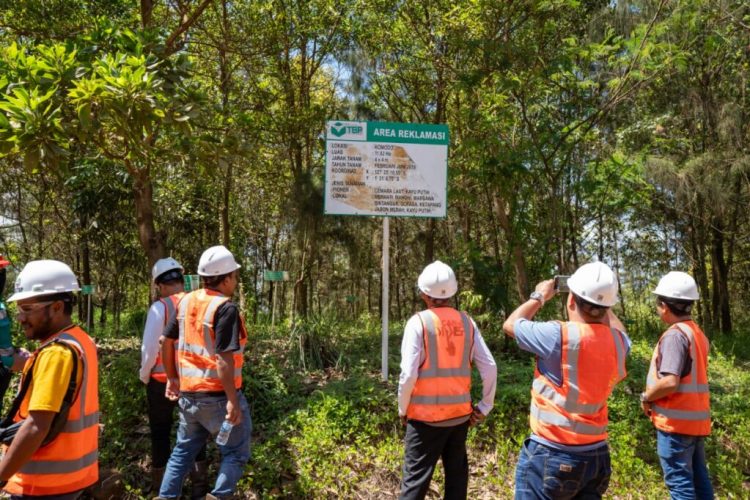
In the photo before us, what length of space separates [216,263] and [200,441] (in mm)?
1238

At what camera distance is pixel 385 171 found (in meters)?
6.19

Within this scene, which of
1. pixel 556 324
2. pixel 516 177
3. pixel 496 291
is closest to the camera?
pixel 556 324

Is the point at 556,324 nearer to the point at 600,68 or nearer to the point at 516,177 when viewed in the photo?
the point at 516,177

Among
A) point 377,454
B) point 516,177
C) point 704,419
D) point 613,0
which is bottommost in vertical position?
point 377,454

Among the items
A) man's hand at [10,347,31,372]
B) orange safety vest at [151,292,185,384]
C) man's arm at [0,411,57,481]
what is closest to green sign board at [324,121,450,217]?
orange safety vest at [151,292,185,384]

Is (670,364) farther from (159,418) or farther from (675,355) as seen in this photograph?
(159,418)

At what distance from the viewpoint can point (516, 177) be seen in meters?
7.00

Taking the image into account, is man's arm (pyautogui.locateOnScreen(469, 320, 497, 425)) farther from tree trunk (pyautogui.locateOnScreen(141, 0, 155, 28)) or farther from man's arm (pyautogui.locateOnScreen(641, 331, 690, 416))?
tree trunk (pyautogui.locateOnScreen(141, 0, 155, 28))

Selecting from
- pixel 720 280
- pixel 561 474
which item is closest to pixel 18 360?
pixel 561 474

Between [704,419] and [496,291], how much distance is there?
4379 millimetres

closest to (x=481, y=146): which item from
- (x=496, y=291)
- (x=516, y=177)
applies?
(x=516, y=177)

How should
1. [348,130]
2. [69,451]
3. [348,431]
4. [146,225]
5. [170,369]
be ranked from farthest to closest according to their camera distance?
[348,130] → [146,225] → [348,431] → [170,369] → [69,451]

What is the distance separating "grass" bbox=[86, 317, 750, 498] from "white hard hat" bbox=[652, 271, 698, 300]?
1.92 m

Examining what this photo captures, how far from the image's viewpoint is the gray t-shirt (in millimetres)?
3357
